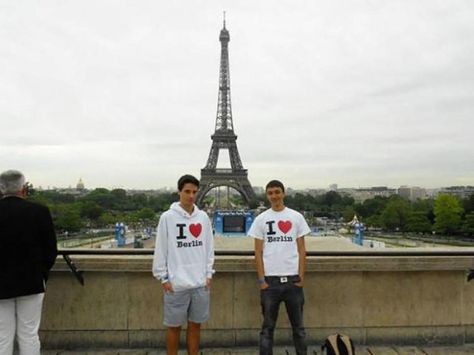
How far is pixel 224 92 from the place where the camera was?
9000 cm

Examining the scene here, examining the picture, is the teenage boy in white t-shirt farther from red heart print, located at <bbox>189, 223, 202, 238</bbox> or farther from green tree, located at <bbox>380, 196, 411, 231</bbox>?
green tree, located at <bbox>380, 196, 411, 231</bbox>

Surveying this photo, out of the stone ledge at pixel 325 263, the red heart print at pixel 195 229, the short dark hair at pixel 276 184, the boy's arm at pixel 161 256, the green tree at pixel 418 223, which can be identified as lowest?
the green tree at pixel 418 223

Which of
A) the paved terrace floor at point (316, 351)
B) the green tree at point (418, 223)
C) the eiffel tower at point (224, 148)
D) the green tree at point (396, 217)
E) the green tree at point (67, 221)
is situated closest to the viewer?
the paved terrace floor at point (316, 351)

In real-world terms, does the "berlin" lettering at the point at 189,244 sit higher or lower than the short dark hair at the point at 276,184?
lower

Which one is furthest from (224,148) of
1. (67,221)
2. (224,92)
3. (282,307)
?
(282,307)

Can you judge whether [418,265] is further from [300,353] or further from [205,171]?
[205,171]

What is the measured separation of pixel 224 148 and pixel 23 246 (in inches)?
3361

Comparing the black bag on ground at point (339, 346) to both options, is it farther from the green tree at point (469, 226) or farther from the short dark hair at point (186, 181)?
the green tree at point (469, 226)

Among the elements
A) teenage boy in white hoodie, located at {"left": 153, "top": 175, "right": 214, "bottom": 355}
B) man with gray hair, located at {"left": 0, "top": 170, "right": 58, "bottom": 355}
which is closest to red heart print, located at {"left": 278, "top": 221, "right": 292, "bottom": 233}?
teenage boy in white hoodie, located at {"left": 153, "top": 175, "right": 214, "bottom": 355}

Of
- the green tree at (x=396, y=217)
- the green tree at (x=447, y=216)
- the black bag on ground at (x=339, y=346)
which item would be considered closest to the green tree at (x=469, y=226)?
the green tree at (x=447, y=216)

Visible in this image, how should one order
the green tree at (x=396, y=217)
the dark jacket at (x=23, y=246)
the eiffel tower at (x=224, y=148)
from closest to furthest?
the dark jacket at (x=23, y=246) → the green tree at (x=396, y=217) → the eiffel tower at (x=224, y=148)

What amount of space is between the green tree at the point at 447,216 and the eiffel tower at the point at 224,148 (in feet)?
117

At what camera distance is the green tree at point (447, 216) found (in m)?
59.7

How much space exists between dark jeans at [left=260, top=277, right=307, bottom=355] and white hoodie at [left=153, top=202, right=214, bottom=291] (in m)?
0.62
